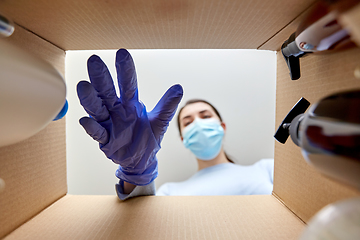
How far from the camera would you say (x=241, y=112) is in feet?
5.24

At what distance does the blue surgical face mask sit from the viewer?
131cm

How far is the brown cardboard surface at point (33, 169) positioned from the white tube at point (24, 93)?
0.21 metres

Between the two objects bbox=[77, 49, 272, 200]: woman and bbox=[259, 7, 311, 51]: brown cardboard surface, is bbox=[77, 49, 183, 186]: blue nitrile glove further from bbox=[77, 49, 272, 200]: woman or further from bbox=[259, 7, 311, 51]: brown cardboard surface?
bbox=[259, 7, 311, 51]: brown cardboard surface

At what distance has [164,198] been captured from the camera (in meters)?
0.61

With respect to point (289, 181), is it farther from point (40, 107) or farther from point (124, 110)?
point (40, 107)

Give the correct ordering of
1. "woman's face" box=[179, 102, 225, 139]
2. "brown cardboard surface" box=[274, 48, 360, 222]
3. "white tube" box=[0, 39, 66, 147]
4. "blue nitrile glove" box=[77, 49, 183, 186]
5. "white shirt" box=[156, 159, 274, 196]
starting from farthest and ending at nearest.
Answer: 1. "woman's face" box=[179, 102, 225, 139]
2. "white shirt" box=[156, 159, 274, 196]
3. "blue nitrile glove" box=[77, 49, 183, 186]
4. "brown cardboard surface" box=[274, 48, 360, 222]
5. "white tube" box=[0, 39, 66, 147]

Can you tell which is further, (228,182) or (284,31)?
(228,182)

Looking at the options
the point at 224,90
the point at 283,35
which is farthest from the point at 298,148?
the point at 224,90

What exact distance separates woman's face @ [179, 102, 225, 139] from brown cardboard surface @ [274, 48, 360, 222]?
799 mm

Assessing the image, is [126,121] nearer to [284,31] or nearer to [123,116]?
[123,116]

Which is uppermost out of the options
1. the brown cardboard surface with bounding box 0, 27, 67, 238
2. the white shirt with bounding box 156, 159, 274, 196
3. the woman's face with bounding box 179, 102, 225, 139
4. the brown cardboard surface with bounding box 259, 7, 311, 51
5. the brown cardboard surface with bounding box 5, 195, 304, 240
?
the brown cardboard surface with bounding box 259, 7, 311, 51

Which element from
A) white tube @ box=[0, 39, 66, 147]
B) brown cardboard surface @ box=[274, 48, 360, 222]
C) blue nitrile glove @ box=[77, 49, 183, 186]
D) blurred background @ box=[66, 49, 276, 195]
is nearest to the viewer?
white tube @ box=[0, 39, 66, 147]

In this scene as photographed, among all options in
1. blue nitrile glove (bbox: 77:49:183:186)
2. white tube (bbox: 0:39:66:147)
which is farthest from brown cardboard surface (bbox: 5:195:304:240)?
white tube (bbox: 0:39:66:147)

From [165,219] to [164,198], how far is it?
0.38 ft
